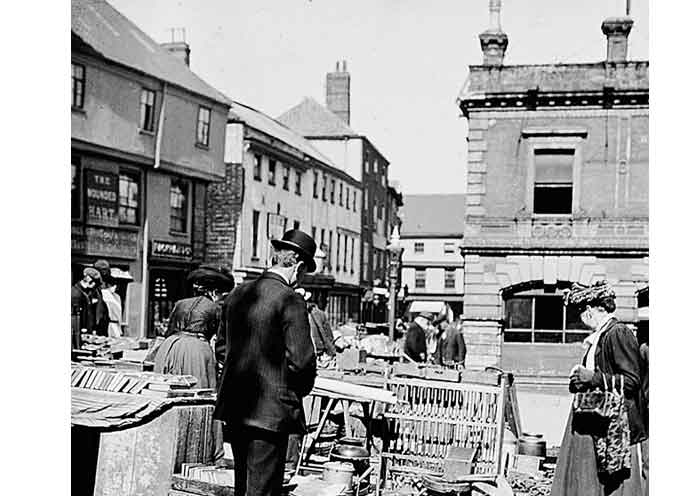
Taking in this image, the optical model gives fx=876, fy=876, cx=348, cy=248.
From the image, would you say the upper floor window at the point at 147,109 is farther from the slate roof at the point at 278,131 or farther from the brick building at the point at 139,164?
the slate roof at the point at 278,131

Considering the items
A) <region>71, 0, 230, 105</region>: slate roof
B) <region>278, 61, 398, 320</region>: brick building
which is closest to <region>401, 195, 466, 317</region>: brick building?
<region>278, 61, 398, 320</region>: brick building

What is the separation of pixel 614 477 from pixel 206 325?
2.76 meters

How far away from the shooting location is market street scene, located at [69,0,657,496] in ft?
14.5

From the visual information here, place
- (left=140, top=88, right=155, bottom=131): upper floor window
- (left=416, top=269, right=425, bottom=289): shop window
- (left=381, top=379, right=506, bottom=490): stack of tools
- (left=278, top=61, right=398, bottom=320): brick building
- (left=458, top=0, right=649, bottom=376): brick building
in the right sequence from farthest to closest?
(left=278, top=61, right=398, bottom=320): brick building < (left=416, top=269, right=425, bottom=289): shop window < (left=140, top=88, right=155, bottom=131): upper floor window < (left=458, top=0, right=649, bottom=376): brick building < (left=381, top=379, right=506, bottom=490): stack of tools

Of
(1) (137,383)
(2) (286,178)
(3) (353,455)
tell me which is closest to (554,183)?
(3) (353,455)

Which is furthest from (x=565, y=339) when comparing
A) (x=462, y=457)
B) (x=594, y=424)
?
(x=594, y=424)

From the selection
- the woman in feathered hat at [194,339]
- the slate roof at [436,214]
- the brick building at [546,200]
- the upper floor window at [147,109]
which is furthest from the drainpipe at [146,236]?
the woman in feathered hat at [194,339]

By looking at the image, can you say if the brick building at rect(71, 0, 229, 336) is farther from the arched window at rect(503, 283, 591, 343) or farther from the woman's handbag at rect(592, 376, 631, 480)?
the woman's handbag at rect(592, 376, 631, 480)

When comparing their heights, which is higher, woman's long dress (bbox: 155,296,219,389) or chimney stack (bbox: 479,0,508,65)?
chimney stack (bbox: 479,0,508,65)

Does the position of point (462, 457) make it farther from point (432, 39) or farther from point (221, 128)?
point (221, 128)

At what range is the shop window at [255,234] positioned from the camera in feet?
65.9

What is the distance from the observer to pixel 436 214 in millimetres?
17000

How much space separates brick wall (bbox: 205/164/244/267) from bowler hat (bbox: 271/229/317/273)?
1358 cm

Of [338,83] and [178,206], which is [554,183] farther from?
[178,206]
